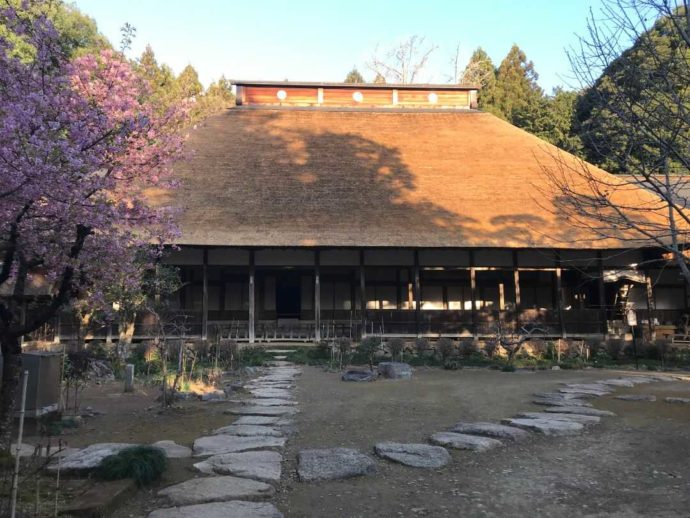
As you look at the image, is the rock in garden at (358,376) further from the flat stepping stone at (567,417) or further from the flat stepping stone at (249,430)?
the flat stepping stone at (249,430)

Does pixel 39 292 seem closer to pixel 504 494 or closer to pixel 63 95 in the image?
pixel 63 95

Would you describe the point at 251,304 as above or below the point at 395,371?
above

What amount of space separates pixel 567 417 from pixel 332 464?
12.3ft

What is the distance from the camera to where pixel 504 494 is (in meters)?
4.00

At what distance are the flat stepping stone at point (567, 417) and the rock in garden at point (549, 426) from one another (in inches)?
8.2

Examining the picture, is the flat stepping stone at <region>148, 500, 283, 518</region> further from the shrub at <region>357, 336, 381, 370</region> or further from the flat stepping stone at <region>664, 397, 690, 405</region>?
the shrub at <region>357, 336, 381, 370</region>

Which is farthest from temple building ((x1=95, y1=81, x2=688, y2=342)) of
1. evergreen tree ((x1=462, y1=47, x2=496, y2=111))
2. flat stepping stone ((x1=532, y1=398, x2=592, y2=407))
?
evergreen tree ((x1=462, y1=47, x2=496, y2=111))

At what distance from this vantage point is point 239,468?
4516mm

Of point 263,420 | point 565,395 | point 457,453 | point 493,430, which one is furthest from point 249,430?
point 565,395

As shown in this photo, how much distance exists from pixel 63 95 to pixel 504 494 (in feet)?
16.8

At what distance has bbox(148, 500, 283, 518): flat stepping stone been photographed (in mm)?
3453

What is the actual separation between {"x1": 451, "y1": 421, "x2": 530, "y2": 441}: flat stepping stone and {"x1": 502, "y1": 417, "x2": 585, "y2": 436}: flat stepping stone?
0.61 feet

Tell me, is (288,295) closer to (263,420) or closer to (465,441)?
(263,420)

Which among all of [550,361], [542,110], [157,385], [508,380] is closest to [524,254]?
[550,361]
